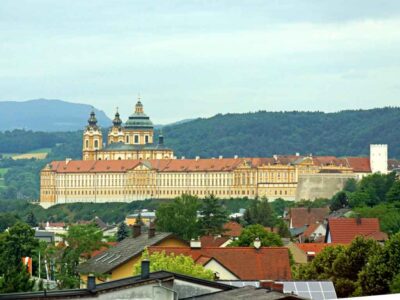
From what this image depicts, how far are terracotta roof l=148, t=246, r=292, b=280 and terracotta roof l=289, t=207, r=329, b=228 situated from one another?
5881 cm

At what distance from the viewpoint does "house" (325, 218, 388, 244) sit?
6031 cm

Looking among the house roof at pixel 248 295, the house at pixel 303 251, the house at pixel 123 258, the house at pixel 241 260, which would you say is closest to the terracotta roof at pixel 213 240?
the house at pixel 303 251

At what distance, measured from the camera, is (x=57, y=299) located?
792 inches

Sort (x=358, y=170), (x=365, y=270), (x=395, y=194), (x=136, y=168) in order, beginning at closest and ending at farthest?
(x=365, y=270)
(x=395, y=194)
(x=358, y=170)
(x=136, y=168)

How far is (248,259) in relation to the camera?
41688 millimetres

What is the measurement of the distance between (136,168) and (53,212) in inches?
526

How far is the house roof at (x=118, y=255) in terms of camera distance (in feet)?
128

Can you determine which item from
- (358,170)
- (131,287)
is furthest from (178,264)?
(358,170)

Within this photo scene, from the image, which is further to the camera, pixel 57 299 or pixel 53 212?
pixel 53 212

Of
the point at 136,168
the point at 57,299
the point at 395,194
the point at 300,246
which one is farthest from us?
the point at 136,168

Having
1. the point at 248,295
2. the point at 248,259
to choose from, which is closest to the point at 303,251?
the point at 248,259

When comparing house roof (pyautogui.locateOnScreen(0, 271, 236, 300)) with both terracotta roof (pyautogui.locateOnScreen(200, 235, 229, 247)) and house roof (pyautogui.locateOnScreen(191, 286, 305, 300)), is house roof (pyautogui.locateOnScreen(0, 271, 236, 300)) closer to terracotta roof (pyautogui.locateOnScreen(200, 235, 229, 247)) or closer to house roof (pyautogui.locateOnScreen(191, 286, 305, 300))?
house roof (pyautogui.locateOnScreen(191, 286, 305, 300))

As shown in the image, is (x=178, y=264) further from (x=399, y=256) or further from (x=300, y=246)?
(x=300, y=246)

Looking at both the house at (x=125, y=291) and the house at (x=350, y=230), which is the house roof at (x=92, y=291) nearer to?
the house at (x=125, y=291)
